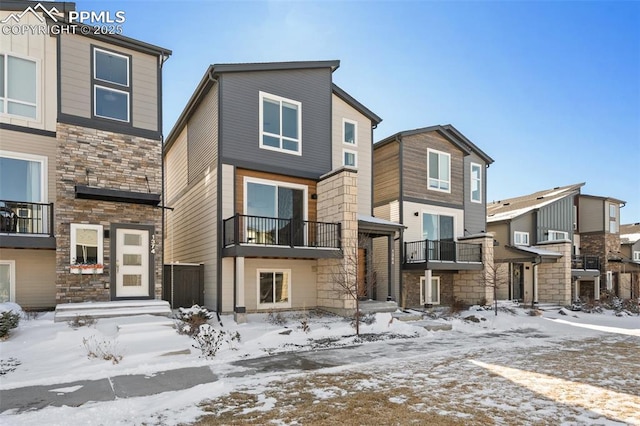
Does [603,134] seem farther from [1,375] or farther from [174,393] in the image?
[1,375]

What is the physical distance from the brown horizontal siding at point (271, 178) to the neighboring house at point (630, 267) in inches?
1013

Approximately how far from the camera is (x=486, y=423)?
4984mm

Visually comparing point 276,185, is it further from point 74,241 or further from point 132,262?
point 74,241

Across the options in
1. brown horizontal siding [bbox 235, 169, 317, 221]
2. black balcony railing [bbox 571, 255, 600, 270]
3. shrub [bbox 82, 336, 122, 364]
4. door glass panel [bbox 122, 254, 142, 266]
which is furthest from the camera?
black balcony railing [bbox 571, 255, 600, 270]

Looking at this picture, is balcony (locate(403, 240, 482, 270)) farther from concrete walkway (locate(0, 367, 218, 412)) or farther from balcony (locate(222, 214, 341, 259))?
concrete walkway (locate(0, 367, 218, 412))

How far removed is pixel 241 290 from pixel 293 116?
6799 millimetres

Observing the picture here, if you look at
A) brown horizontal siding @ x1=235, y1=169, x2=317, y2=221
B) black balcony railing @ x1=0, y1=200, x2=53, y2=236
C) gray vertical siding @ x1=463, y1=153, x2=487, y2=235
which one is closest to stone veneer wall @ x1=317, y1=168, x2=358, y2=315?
brown horizontal siding @ x1=235, y1=169, x2=317, y2=221

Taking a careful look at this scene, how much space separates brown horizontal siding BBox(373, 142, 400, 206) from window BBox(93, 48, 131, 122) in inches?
455

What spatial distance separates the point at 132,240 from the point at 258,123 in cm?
571

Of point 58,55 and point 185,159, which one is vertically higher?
point 58,55

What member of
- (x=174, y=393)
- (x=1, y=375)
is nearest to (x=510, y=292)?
(x=174, y=393)

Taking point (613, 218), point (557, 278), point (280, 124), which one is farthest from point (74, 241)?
point (613, 218)

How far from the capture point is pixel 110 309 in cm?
1059

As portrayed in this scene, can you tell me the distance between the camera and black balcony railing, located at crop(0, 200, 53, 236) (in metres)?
10.6
